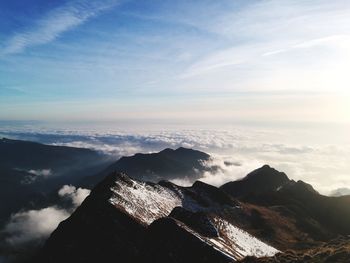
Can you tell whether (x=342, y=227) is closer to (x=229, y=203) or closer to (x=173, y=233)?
(x=229, y=203)

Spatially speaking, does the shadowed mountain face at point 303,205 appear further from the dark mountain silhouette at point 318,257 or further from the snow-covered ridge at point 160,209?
the dark mountain silhouette at point 318,257

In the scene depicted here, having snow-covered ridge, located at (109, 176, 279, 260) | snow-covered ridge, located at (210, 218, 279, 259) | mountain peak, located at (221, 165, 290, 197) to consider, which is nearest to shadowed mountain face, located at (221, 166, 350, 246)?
mountain peak, located at (221, 165, 290, 197)

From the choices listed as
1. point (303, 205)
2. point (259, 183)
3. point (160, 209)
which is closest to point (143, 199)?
point (160, 209)

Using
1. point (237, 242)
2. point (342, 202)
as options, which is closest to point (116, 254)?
point (237, 242)

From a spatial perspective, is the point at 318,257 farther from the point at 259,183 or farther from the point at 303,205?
the point at 259,183

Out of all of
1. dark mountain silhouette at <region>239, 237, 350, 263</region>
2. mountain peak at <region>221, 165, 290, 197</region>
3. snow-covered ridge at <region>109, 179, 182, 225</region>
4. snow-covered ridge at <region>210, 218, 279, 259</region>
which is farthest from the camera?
mountain peak at <region>221, 165, 290, 197</region>

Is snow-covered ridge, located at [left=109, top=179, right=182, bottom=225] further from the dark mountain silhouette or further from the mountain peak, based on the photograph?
the mountain peak

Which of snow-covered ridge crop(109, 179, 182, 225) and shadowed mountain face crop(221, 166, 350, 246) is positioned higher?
snow-covered ridge crop(109, 179, 182, 225)
